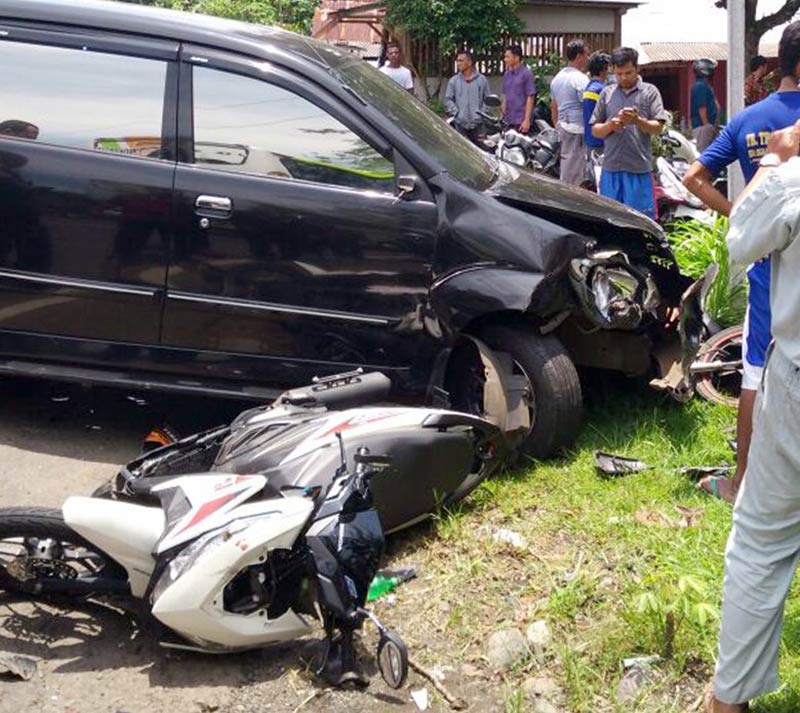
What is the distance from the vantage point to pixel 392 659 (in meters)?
3.46

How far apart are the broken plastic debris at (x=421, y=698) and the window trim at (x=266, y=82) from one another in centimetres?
234

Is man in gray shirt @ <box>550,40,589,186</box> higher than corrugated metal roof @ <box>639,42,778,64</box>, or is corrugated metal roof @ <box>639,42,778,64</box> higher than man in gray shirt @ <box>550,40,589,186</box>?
corrugated metal roof @ <box>639,42,778,64</box>

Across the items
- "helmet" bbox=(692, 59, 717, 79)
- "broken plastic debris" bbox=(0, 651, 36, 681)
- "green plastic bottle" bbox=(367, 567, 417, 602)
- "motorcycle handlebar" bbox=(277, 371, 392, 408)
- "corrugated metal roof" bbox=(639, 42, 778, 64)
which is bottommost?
"broken plastic debris" bbox=(0, 651, 36, 681)

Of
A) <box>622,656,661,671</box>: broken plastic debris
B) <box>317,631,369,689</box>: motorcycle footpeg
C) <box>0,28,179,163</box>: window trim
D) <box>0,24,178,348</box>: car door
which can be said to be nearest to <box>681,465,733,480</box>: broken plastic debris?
<box>622,656,661,671</box>: broken plastic debris

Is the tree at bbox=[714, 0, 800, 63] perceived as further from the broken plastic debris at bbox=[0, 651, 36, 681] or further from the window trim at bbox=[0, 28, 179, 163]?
the broken plastic debris at bbox=[0, 651, 36, 681]

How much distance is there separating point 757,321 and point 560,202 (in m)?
1.48

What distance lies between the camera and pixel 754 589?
3.03 m

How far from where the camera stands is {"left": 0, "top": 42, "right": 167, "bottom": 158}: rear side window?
5316 mm

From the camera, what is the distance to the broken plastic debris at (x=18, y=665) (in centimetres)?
369

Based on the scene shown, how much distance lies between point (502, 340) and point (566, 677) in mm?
1866

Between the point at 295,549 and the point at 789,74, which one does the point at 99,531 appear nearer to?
the point at 295,549

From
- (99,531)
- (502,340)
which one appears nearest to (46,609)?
(99,531)

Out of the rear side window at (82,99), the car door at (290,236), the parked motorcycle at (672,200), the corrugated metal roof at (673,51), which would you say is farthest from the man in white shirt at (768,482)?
the corrugated metal roof at (673,51)

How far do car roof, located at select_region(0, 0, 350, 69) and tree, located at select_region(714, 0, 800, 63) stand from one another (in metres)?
14.7
